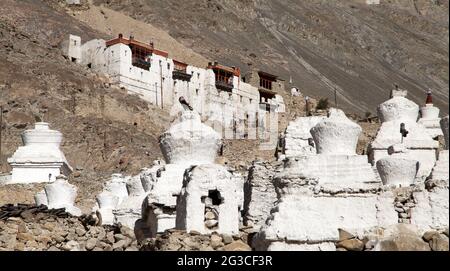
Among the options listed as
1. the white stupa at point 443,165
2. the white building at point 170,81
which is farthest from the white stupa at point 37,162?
the white building at point 170,81

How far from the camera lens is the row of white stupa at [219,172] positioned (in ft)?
36.2

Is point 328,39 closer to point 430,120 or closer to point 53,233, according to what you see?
point 430,120

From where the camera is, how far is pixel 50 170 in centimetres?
2580

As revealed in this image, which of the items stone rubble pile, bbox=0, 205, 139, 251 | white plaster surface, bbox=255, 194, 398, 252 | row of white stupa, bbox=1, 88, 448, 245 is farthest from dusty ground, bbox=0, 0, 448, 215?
white plaster surface, bbox=255, 194, 398, 252

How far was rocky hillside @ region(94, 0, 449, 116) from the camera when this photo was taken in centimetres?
8612

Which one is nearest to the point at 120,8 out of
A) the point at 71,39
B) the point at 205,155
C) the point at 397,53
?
the point at 71,39

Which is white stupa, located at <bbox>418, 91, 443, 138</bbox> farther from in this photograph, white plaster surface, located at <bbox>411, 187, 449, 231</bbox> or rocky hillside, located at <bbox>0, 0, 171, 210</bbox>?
rocky hillside, located at <bbox>0, 0, 171, 210</bbox>

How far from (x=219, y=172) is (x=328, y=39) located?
341 ft

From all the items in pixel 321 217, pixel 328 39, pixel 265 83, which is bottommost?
pixel 321 217

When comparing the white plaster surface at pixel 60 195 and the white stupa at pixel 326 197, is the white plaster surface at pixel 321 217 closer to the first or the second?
the white stupa at pixel 326 197

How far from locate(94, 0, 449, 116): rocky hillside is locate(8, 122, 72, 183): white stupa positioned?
4861 centimetres

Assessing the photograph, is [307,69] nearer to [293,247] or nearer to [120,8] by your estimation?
[120,8]

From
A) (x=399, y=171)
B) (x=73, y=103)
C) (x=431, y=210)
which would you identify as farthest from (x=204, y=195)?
(x=73, y=103)

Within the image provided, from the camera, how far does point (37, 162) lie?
26.0 meters
